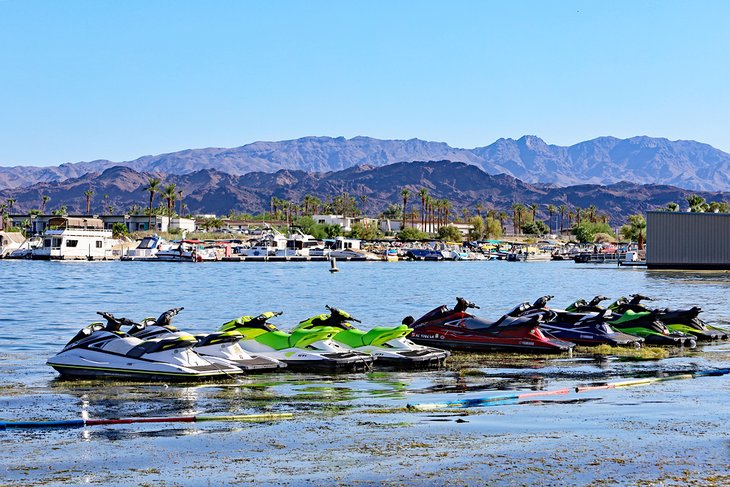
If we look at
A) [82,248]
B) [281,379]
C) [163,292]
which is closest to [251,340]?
[281,379]

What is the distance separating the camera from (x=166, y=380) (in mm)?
23625

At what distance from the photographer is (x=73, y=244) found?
174375 millimetres

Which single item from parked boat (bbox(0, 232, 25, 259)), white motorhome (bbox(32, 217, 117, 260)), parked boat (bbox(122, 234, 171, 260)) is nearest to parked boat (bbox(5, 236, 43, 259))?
parked boat (bbox(0, 232, 25, 259))

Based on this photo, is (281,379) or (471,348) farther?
(471,348)

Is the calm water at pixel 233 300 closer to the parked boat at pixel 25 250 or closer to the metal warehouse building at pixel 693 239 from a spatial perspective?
the metal warehouse building at pixel 693 239

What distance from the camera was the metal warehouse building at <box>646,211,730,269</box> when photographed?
417 feet

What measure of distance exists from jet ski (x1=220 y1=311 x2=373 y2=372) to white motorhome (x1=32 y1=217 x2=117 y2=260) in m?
153

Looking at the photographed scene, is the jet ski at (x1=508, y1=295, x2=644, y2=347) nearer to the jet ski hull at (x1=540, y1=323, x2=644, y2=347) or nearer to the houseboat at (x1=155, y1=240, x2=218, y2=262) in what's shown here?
the jet ski hull at (x1=540, y1=323, x2=644, y2=347)

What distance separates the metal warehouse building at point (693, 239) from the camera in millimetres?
127125

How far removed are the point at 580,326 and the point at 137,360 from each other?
15553mm

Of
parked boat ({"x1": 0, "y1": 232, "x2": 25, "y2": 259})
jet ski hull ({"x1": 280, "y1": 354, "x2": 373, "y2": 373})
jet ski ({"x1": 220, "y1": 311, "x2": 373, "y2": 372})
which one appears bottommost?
jet ski hull ({"x1": 280, "y1": 354, "x2": 373, "y2": 373})

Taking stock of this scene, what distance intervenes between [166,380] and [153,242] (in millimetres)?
169515

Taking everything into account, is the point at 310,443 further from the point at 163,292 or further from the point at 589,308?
the point at 163,292

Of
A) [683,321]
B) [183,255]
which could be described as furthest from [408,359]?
[183,255]
